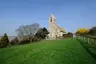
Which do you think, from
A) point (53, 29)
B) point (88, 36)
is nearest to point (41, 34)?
point (53, 29)

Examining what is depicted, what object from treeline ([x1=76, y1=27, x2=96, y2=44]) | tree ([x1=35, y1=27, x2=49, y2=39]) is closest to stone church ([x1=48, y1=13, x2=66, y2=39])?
tree ([x1=35, y1=27, x2=49, y2=39])

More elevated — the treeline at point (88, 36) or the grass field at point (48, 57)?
the treeline at point (88, 36)

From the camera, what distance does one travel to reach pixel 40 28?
84.3 metres

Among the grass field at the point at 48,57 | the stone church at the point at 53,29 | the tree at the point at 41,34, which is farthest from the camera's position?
the stone church at the point at 53,29

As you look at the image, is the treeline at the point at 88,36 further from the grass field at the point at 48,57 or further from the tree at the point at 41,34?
the tree at the point at 41,34

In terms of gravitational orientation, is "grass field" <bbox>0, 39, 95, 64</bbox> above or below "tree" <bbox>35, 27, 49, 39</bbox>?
below

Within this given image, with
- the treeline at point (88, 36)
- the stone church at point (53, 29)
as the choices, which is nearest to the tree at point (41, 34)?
the stone church at point (53, 29)

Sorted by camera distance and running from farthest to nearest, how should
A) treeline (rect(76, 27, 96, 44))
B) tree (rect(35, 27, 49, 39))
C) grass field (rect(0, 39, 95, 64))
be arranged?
tree (rect(35, 27, 49, 39)) < treeline (rect(76, 27, 96, 44)) < grass field (rect(0, 39, 95, 64))

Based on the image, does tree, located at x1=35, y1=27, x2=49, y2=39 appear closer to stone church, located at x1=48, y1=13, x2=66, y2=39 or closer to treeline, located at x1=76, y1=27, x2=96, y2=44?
stone church, located at x1=48, y1=13, x2=66, y2=39

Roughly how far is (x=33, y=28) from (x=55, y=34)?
1323 centimetres

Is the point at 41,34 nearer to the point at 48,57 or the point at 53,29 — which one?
the point at 53,29

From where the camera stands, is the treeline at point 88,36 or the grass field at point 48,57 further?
the treeline at point 88,36

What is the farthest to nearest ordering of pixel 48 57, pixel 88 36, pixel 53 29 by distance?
pixel 53 29 → pixel 88 36 → pixel 48 57

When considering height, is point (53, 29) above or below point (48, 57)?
above
